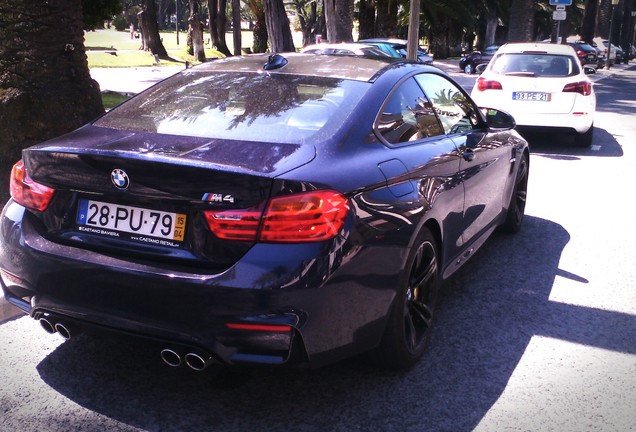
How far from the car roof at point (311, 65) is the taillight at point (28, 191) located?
1.33 metres

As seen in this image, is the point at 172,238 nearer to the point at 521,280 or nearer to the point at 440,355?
the point at 440,355

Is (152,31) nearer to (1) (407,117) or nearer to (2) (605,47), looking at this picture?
(2) (605,47)

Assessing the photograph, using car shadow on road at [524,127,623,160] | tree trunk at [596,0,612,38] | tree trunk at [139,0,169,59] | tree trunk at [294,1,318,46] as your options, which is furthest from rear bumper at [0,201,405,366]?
tree trunk at [596,0,612,38]

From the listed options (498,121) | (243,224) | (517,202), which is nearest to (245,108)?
(243,224)

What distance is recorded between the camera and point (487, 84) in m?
12.6

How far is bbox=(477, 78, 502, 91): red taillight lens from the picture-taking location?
12.5m

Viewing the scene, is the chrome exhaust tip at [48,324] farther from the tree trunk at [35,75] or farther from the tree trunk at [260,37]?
the tree trunk at [260,37]

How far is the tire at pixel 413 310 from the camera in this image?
150 inches

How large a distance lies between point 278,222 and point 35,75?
4990mm

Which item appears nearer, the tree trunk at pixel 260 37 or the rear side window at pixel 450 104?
the rear side window at pixel 450 104

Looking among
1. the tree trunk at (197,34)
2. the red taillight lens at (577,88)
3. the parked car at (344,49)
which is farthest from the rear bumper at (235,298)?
the tree trunk at (197,34)

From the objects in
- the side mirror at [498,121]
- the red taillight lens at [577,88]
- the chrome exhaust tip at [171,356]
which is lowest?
the red taillight lens at [577,88]

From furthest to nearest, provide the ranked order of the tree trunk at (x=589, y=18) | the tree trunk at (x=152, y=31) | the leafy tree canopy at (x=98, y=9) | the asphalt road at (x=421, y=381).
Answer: the tree trunk at (x=589, y=18) < the tree trunk at (x=152, y=31) < the leafy tree canopy at (x=98, y=9) < the asphalt road at (x=421, y=381)

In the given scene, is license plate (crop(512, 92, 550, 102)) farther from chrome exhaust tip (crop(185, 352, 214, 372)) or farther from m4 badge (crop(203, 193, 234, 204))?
chrome exhaust tip (crop(185, 352, 214, 372))
